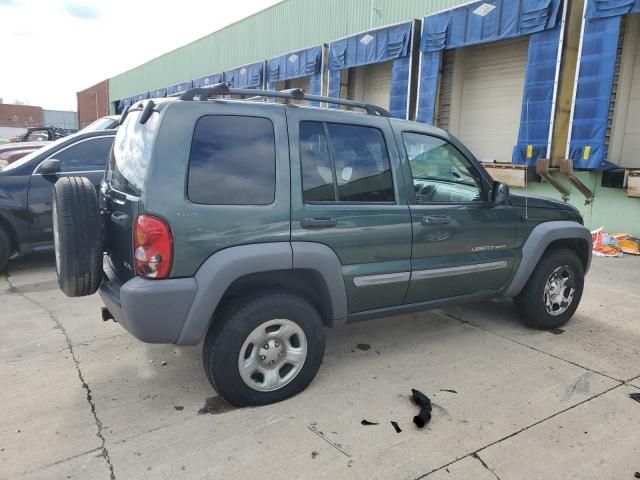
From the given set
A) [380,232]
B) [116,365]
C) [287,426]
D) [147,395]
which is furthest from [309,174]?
[116,365]

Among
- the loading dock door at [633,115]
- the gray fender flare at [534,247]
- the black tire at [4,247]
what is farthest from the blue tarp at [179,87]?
the gray fender flare at [534,247]

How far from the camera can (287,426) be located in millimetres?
2881

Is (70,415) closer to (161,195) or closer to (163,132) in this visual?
(161,195)

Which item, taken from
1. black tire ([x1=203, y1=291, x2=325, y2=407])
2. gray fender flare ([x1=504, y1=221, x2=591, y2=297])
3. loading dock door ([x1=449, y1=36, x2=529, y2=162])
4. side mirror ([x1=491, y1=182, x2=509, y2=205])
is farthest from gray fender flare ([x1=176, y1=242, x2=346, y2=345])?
loading dock door ([x1=449, y1=36, x2=529, y2=162])

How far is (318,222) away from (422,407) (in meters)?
1.33

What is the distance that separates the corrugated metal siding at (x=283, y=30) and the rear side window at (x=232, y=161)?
10.6m

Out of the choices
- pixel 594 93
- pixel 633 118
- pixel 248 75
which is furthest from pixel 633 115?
pixel 248 75

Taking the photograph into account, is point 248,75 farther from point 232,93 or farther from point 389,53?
point 232,93

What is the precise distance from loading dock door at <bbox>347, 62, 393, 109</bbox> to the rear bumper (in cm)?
1337

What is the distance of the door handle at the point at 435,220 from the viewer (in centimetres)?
352

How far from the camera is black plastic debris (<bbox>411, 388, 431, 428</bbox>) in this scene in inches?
115

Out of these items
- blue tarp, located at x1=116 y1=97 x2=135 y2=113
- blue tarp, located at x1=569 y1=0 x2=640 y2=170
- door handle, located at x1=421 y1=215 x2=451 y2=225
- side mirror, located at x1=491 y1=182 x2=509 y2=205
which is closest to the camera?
door handle, located at x1=421 y1=215 x2=451 y2=225

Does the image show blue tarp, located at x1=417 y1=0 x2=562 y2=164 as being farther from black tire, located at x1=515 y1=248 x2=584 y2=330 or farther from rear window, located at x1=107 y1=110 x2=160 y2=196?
rear window, located at x1=107 y1=110 x2=160 y2=196

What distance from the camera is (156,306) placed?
2691 mm
